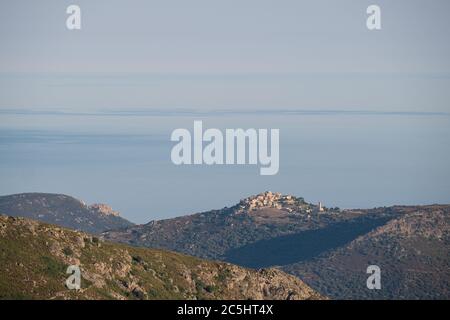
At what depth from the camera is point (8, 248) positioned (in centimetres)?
19825
